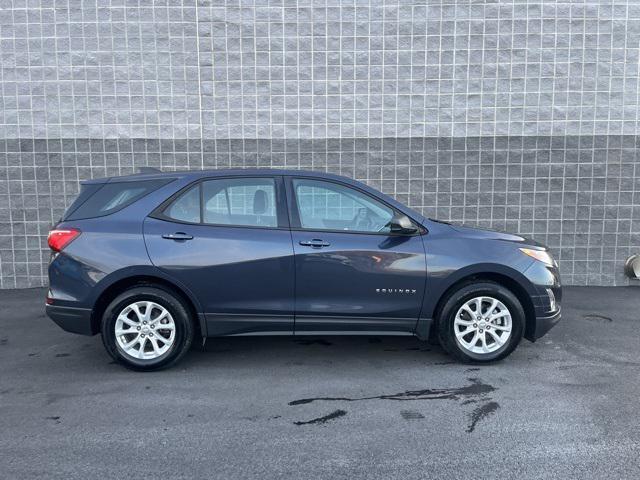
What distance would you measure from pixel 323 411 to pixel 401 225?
64.3 inches

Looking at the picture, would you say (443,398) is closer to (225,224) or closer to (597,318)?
(225,224)

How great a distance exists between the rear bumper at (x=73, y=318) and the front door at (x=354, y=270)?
5.64 feet

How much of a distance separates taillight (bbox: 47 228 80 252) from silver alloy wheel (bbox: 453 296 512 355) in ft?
10.7

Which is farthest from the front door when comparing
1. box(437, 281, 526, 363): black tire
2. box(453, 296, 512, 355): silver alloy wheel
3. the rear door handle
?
the rear door handle

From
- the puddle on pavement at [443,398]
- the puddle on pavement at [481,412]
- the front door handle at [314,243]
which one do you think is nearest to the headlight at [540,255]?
the puddle on pavement at [443,398]

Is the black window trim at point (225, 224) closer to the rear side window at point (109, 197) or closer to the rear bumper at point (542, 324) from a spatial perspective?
the rear side window at point (109, 197)

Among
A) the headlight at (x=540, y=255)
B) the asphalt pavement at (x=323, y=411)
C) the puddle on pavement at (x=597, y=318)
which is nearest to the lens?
the asphalt pavement at (x=323, y=411)

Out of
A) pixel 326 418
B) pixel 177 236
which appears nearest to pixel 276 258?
pixel 177 236

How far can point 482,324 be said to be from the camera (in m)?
4.79

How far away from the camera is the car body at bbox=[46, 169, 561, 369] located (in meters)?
4.61

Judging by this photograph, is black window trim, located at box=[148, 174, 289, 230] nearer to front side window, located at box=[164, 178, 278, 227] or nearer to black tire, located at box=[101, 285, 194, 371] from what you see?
front side window, located at box=[164, 178, 278, 227]

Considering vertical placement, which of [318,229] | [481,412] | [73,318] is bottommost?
[481,412]

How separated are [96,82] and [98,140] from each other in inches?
30.9

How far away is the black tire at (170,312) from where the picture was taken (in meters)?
4.62
